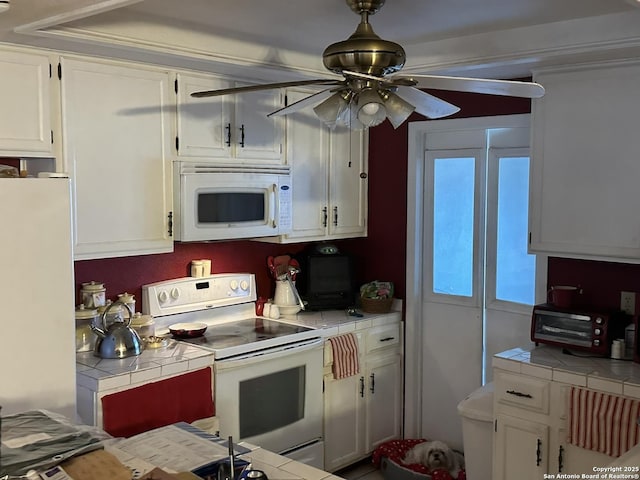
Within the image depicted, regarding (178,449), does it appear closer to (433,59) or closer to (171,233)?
(171,233)

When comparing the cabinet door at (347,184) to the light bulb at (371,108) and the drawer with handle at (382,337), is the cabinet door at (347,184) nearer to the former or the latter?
the drawer with handle at (382,337)

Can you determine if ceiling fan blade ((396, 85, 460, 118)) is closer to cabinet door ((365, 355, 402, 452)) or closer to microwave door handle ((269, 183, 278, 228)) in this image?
microwave door handle ((269, 183, 278, 228))

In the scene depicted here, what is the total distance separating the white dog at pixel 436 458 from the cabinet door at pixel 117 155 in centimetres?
187

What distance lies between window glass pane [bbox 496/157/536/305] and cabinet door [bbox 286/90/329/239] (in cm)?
105

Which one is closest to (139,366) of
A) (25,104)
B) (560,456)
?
(25,104)

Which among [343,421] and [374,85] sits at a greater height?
[374,85]

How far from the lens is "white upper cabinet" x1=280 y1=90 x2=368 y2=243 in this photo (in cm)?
407

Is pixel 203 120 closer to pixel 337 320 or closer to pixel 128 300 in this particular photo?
pixel 128 300

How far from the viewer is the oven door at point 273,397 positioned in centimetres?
335

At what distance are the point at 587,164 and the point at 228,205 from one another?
70.8 inches

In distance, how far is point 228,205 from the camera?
3629 millimetres

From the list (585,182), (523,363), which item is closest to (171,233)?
(523,363)

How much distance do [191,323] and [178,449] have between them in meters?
1.97

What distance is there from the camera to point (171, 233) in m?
3.44
